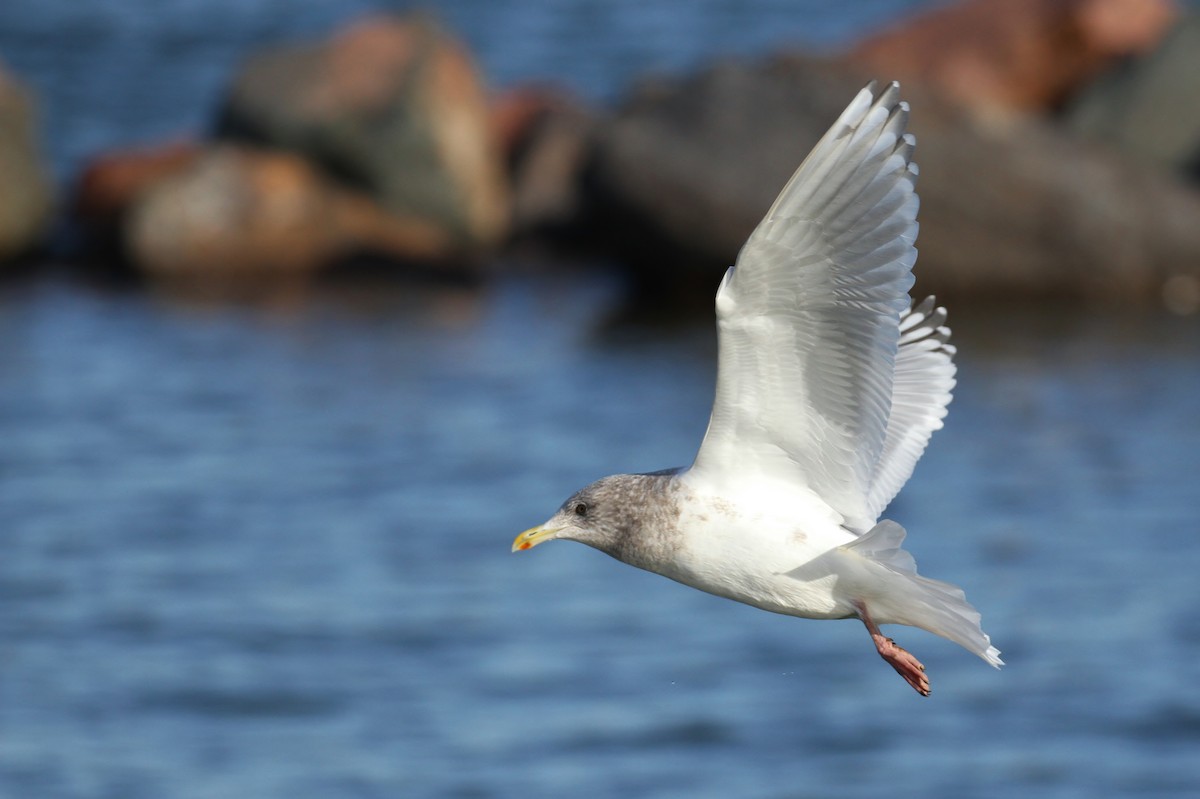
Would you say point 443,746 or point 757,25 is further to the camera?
point 757,25

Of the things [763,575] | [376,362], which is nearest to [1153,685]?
[763,575]

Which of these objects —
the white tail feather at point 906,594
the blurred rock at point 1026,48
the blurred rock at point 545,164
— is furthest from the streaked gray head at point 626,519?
the blurred rock at point 545,164

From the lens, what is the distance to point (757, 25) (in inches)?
1219

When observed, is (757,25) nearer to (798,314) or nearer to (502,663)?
(502,663)

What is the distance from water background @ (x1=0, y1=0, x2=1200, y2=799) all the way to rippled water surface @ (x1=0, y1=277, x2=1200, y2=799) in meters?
0.03

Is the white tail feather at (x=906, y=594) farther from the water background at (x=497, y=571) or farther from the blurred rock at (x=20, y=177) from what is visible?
the blurred rock at (x=20, y=177)

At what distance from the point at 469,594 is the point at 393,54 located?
7616 mm

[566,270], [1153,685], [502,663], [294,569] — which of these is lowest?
[1153,685]

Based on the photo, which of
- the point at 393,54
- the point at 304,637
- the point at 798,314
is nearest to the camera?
the point at 798,314

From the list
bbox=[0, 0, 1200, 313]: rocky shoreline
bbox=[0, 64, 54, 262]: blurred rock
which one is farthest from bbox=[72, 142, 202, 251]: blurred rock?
bbox=[0, 64, 54, 262]: blurred rock

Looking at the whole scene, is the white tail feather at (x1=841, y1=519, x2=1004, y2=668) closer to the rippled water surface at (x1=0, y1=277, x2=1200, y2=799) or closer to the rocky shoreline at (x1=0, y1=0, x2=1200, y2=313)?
the rippled water surface at (x1=0, y1=277, x2=1200, y2=799)

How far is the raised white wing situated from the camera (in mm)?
5613

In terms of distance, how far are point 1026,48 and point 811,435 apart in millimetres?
14882

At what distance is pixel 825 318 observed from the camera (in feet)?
19.1
